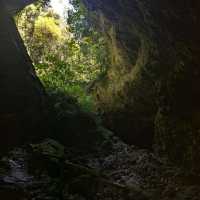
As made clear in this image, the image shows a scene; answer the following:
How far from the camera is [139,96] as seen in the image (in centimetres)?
1531

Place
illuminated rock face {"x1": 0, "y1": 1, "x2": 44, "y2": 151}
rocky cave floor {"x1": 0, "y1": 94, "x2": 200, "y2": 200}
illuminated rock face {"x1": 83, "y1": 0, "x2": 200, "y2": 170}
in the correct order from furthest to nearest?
illuminated rock face {"x1": 0, "y1": 1, "x2": 44, "y2": 151}, illuminated rock face {"x1": 83, "y1": 0, "x2": 200, "y2": 170}, rocky cave floor {"x1": 0, "y1": 94, "x2": 200, "y2": 200}

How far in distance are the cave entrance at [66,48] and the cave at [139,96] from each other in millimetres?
1967

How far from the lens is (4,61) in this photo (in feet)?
44.2

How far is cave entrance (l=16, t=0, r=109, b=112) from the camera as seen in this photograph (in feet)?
64.8

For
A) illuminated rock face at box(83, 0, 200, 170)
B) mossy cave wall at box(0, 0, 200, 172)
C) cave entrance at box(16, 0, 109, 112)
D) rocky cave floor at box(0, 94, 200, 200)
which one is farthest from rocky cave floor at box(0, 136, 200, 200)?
cave entrance at box(16, 0, 109, 112)

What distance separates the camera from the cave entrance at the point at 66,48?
64.8 ft

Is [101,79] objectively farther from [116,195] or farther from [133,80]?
[116,195]

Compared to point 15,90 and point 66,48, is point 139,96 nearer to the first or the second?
point 15,90

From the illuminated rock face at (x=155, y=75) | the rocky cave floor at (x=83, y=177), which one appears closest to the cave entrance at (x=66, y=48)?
the illuminated rock face at (x=155, y=75)

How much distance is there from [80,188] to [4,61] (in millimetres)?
6398

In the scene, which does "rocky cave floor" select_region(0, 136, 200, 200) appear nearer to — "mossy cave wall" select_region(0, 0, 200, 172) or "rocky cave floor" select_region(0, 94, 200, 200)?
"rocky cave floor" select_region(0, 94, 200, 200)

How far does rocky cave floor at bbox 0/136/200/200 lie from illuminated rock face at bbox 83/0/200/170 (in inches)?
41.2

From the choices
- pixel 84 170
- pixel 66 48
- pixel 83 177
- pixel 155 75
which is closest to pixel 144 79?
pixel 155 75

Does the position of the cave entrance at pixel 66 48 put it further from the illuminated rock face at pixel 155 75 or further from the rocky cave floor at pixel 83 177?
the rocky cave floor at pixel 83 177
